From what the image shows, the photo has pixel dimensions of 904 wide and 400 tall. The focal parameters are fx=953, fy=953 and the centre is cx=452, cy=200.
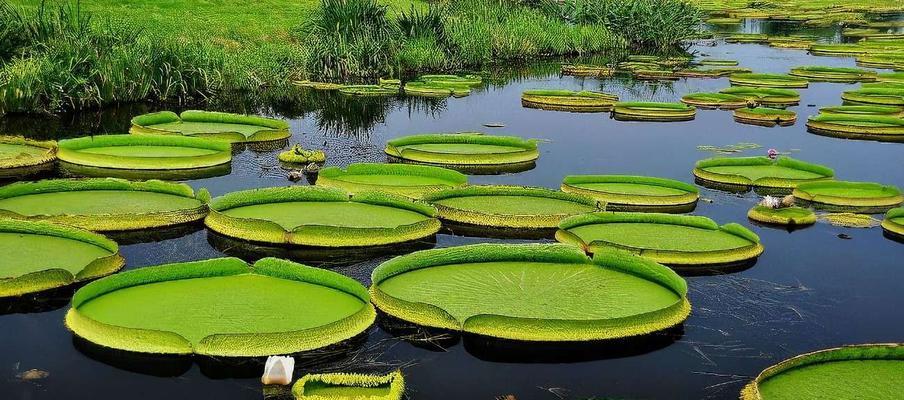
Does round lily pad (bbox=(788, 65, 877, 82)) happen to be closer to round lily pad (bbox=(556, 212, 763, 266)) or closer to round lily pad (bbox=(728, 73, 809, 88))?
round lily pad (bbox=(728, 73, 809, 88))

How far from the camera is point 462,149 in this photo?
9664 mm

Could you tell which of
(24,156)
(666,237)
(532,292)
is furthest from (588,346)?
(24,156)

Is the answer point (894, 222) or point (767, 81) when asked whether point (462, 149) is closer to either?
point (894, 222)

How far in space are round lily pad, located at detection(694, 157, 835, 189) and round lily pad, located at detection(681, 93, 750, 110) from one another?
4.21 m

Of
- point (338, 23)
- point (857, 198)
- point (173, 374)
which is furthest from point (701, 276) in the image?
point (338, 23)

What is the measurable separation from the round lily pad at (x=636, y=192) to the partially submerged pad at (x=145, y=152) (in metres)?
3.40

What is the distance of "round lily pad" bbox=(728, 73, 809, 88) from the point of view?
15.7 m

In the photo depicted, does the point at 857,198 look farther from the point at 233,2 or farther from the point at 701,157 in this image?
the point at 233,2

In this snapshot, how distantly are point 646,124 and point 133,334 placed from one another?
8813 mm

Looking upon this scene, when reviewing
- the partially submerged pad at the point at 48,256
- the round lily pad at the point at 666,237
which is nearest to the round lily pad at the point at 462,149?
the round lily pad at the point at 666,237

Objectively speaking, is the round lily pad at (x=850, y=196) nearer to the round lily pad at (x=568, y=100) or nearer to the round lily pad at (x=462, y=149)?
the round lily pad at (x=462, y=149)

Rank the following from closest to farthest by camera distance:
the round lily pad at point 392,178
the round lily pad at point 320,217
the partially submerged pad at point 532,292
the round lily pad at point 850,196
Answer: the partially submerged pad at point 532,292, the round lily pad at point 320,217, the round lily pad at point 392,178, the round lily pad at point 850,196

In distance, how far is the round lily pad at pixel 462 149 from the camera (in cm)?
920

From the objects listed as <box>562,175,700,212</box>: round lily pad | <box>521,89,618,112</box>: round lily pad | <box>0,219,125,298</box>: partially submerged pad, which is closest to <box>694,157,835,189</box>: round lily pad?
<box>562,175,700,212</box>: round lily pad
